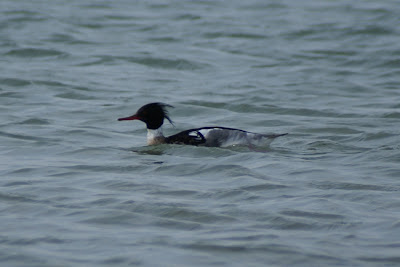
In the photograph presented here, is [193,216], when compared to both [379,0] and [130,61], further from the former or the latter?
[379,0]

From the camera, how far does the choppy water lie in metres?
6.36

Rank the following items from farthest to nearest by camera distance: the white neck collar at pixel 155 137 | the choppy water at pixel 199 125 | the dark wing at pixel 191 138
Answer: the white neck collar at pixel 155 137, the dark wing at pixel 191 138, the choppy water at pixel 199 125

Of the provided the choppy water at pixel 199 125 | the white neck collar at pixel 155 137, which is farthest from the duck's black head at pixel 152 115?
the choppy water at pixel 199 125

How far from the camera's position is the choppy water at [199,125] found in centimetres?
636

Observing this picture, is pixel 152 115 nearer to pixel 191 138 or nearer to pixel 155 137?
pixel 155 137

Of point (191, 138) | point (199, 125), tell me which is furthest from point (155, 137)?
point (199, 125)

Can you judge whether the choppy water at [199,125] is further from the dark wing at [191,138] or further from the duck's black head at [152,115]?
the duck's black head at [152,115]

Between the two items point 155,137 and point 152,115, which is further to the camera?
point 152,115

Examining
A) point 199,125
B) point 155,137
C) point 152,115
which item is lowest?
point 199,125

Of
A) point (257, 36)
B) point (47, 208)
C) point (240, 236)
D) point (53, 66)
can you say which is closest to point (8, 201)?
point (47, 208)

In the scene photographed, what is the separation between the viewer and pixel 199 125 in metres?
12.4

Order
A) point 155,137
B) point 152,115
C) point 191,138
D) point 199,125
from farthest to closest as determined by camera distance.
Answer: point 199,125, point 152,115, point 155,137, point 191,138

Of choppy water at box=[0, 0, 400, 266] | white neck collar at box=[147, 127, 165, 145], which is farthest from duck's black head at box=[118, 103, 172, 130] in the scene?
choppy water at box=[0, 0, 400, 266]

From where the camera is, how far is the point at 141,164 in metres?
9.34
